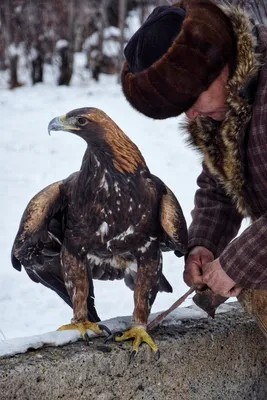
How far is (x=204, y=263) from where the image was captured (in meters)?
2.84

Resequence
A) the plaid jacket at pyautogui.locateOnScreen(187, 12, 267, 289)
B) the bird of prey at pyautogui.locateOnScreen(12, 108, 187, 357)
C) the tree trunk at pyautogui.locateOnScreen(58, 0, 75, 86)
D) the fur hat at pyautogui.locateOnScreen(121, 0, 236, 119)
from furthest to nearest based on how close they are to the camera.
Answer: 1. the tree trunk at pyautogui.locateOnScreen(58, 0, 75, 86)
2. the bird of prey at pyautogui.locateOnScreen(12, 108, 187, 357)
3. the plaid jacket at pyautogui.locateOnScreen(187, 12, 267, 289)
4. the fur hat at pyautogui.locateOnScreen(121, 0, 236, 119)

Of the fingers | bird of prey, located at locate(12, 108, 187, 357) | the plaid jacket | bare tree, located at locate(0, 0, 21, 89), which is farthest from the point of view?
bare tree, located at locate(0, 0, 21, 89)

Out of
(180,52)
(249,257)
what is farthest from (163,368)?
(180,52)

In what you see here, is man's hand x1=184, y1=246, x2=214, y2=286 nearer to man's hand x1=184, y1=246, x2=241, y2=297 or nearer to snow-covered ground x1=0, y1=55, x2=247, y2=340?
man's hand x1=184, y1=246, x2=241, y2=297

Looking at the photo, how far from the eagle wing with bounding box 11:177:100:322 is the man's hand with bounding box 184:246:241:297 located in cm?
42

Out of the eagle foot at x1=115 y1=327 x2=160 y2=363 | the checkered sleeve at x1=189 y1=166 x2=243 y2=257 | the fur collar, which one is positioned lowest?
the eagle foot at x1=115 y1=327 x2=160 y2=363

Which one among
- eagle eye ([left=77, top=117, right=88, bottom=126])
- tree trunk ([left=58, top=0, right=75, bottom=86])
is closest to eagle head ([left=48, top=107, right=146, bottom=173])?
eagle eye ([left=77, top=117, right=88, bottom=126])

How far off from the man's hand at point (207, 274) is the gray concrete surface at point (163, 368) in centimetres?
27

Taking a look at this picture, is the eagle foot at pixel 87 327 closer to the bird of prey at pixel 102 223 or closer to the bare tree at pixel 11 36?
the bird of prey at pixel 102 223

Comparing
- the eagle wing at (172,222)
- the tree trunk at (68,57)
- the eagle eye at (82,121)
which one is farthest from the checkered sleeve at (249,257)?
the tree trunk at (68,57)

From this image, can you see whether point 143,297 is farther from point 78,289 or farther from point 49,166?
point 49,166

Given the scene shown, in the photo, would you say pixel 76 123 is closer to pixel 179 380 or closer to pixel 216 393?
pixel 179 380

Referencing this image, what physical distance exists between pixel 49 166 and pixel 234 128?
20.3 feet

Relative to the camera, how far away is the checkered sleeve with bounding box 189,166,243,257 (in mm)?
2953
